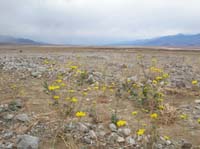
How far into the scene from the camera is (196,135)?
5152 mm

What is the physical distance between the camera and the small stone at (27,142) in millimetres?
4378

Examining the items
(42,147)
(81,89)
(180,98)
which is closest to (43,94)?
(81,89)

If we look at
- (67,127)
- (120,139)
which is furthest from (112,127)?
(67,127)

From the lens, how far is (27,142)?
4418 millimetres

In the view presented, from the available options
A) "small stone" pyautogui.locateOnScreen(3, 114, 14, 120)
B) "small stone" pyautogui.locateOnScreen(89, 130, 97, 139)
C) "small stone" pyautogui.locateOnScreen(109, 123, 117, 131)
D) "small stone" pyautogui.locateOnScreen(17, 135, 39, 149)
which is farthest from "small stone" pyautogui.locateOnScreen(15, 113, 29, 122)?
"small stone" pyautogui.locateOnScreen(109, 123, 117, 131)

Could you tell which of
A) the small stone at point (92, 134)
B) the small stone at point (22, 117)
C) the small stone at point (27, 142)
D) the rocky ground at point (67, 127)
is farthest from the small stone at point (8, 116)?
the small stone at point (92, 134)

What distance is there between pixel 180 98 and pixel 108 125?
9.56 feet

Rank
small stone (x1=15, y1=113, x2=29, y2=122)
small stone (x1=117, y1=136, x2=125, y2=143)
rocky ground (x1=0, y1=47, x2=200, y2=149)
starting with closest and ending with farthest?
rocky ground (x1=0, y1=47, x2=200, y2=149)
small stone (x1=117, y1=136, x2=125, y2=143)
small stone (x1=15, y1=113, x2=29, y2=122)

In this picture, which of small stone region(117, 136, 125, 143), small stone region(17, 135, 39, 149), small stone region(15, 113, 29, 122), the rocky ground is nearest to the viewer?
small stone region(17, 135, 39, 149)

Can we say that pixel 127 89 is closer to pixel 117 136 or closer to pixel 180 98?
pixel 180 98

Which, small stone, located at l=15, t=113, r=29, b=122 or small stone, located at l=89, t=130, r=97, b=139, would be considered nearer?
small stone, located at l=89, t=130, r=97, b=139

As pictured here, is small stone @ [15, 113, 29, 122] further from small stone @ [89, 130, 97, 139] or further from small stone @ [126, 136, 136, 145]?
small stone @ [126, 136, 136, 145]

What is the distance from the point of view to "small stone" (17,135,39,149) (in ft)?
14.4

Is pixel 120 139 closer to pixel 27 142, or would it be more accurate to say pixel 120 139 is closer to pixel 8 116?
pixel 27 142
